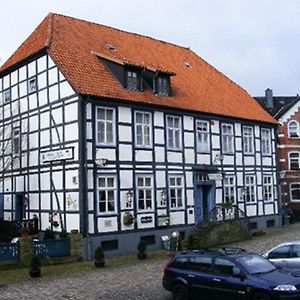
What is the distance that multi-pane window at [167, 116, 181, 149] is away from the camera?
27.7 metres

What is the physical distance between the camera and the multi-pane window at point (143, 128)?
85.5ft

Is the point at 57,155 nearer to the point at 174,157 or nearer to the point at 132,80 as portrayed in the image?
the point at 132,80

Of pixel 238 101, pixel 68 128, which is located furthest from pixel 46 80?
pixel 238 101

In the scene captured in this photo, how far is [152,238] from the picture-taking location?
85.4 feet

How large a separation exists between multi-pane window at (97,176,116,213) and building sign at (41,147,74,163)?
5.97ft

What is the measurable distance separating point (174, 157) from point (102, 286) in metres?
12.1

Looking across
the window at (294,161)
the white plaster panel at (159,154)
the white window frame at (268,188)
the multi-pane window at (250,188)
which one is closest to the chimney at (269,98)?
the window at (294,161)

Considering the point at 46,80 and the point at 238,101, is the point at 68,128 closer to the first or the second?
the point at 46,80

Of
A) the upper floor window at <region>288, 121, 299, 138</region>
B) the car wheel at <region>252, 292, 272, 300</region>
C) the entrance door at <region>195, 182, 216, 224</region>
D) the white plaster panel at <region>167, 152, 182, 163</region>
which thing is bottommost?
the car wheel at <region>252, 292, 272, 300</region>

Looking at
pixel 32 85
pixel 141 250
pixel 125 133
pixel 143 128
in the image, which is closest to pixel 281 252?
pixel 141 250

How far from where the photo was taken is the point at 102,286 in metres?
16.8

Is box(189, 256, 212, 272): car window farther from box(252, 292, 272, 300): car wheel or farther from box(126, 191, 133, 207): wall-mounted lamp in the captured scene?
box(126, 191, 133, 207): wall-mounted lamp

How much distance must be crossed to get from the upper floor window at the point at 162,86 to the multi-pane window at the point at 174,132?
4.85ft

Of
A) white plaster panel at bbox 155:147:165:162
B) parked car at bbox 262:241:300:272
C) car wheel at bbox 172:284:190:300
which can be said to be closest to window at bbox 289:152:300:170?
white plaster panel at bbox 155:147:165:162
